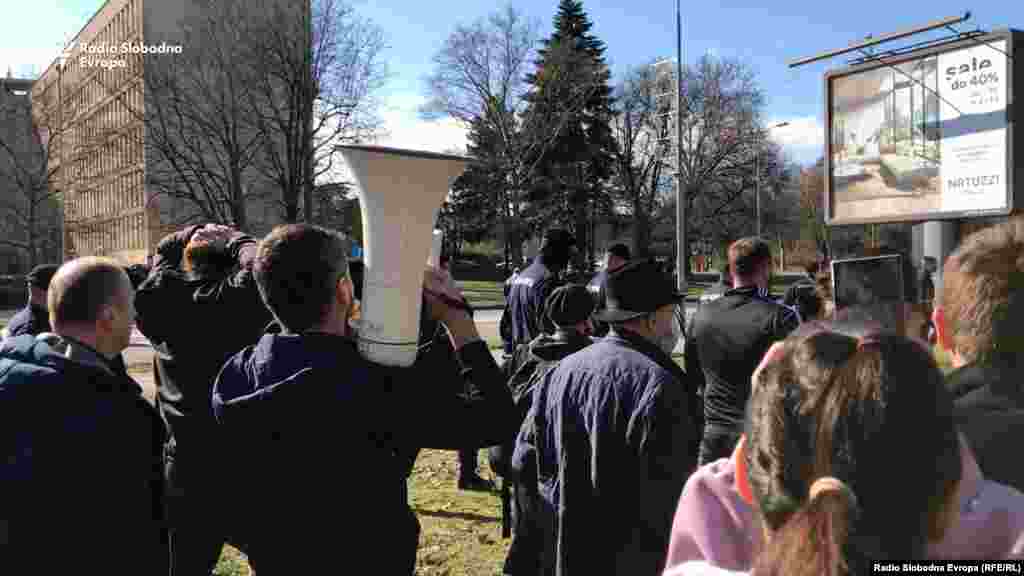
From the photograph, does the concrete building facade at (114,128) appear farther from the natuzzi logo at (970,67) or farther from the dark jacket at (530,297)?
the dark jacket at (530,297)

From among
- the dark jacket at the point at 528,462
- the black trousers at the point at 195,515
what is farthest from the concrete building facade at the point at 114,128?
the black trousers at the point at 195,515

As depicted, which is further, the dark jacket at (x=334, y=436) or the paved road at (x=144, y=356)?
the paved road at (x=144, y=356)

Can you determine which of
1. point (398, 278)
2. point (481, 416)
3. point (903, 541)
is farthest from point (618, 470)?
point (903, 541)

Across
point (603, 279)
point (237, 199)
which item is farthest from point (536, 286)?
point (237, 199)

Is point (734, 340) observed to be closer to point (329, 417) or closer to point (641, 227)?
point (329, 417)

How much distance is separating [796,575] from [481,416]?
Result: 145 cm

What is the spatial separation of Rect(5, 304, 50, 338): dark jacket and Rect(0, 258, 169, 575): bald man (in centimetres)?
249

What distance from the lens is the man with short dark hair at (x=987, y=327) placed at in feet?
6.03

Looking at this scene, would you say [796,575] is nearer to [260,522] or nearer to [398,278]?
[398,278]

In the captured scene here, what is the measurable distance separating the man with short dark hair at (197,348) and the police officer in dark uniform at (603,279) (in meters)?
1.46

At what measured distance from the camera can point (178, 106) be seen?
105ft

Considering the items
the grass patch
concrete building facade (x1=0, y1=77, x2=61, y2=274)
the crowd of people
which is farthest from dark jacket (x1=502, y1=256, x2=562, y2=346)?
concrete building facade (x1=0, y1=77, x2=61, y2=274)

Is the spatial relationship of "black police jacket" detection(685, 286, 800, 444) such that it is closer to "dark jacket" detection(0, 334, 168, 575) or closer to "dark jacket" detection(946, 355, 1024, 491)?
"dark jacket" detection(946, 355, 1024, 491)

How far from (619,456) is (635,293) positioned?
0.64 metres
